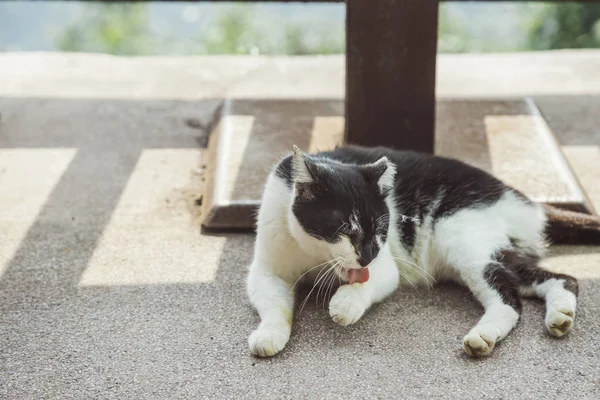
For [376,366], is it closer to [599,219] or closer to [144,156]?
[599,219]

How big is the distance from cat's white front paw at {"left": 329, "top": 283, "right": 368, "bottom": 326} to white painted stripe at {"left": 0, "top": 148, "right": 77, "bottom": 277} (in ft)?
4.42

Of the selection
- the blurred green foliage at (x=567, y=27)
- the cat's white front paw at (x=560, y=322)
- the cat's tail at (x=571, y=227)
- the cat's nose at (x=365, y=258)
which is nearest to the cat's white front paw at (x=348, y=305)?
the cat's nose at (x=365, y=258)

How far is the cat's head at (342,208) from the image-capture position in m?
2.21

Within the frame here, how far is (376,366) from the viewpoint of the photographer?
2.21 metres

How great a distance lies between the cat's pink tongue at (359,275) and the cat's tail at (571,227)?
863 millimetres

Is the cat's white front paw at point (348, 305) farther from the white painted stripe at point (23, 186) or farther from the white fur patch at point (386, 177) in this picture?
the white painted stripe at point (23, 186)

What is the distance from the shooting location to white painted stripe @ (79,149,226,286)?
2799mm

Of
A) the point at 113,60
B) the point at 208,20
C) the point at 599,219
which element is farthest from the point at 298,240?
the point at 208,20

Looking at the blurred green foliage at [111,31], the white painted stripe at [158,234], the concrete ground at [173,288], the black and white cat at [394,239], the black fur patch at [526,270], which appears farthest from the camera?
the blurred green foliage at [111,31]

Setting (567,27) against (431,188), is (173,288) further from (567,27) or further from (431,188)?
(567,27)

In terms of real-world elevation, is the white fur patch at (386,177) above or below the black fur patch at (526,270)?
above

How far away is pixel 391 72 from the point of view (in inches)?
130

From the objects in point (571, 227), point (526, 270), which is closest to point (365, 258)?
point (526, 270)

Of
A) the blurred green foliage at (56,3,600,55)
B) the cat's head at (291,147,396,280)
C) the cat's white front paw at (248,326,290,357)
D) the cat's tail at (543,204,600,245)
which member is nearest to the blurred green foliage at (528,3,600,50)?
the blurred green foliage at (56,3,600,55)
